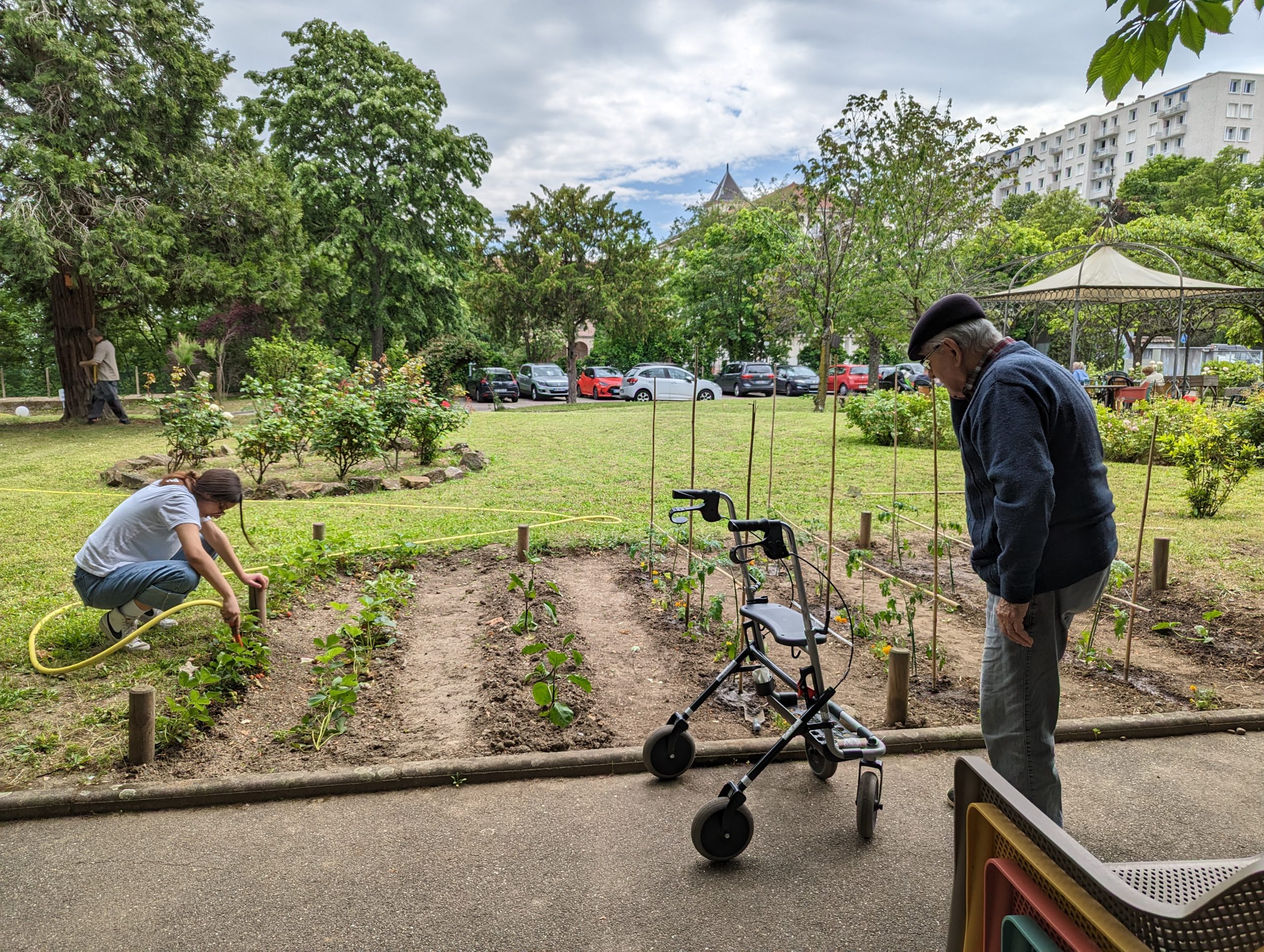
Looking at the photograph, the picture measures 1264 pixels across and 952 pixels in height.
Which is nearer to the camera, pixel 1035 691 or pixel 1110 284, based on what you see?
pixel 1035 691

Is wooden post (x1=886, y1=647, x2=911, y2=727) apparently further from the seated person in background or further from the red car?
the red car

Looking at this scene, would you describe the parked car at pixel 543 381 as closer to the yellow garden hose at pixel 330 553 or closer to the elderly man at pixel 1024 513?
the yellow garden hose at pixel 330 553

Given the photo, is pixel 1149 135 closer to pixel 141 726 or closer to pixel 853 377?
pixel 853 377

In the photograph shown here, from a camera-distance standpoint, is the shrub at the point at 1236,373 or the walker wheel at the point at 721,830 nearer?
the walker wheel at the point at 721,830

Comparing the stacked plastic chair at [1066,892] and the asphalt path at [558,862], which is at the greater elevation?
the stacked plastic chair at [1066,892]

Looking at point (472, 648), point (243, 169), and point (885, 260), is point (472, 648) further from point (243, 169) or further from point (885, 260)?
point (885, 260)

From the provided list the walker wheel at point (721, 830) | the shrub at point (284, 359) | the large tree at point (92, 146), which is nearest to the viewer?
the walker wheel at point (721, 830)

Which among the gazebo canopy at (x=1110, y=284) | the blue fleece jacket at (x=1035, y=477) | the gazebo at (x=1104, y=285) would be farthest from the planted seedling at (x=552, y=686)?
the gazebo canopy at (x=1110, y=284)

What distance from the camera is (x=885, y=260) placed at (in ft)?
62.1

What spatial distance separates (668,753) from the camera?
317 centimetres

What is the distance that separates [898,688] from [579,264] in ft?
75.5

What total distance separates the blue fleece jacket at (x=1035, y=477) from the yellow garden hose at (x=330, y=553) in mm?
3771

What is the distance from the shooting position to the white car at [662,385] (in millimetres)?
26047

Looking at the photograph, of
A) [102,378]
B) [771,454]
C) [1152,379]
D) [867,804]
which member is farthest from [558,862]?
[102,378]
